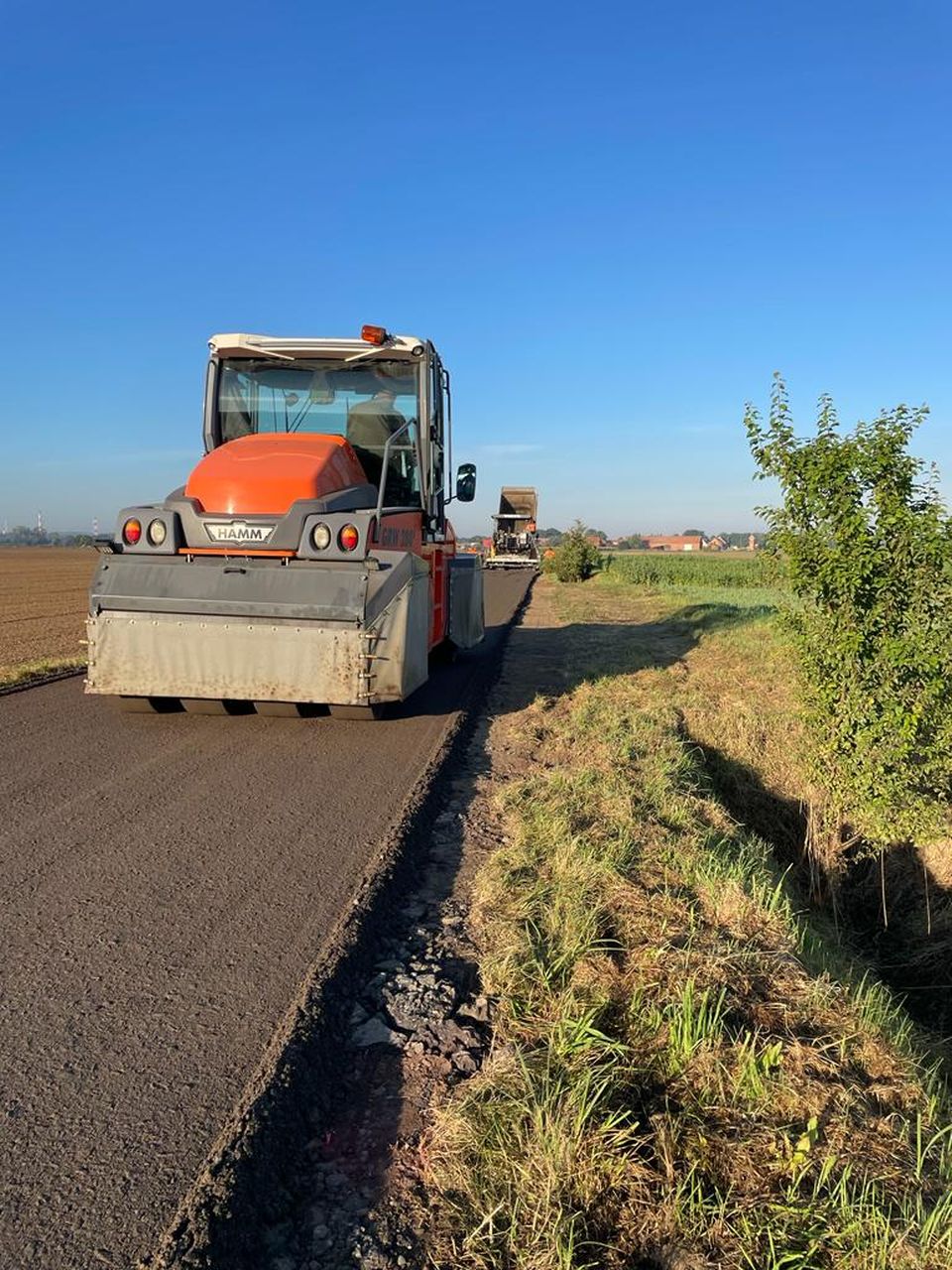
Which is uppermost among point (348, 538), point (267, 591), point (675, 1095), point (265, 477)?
point (265, 477)

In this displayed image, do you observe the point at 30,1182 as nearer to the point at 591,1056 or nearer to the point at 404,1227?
the point at 404,1227

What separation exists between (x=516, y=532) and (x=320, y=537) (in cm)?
3608

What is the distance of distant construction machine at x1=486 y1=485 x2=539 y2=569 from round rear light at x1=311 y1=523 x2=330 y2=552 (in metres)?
35.2

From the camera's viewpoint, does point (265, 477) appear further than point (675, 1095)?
Yes

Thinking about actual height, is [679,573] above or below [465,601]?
above

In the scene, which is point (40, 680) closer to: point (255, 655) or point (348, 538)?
point (255, 655)

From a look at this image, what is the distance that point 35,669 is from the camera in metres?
9.33

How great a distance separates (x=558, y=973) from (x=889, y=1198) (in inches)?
46.9

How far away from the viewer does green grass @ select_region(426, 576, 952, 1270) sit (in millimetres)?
1945

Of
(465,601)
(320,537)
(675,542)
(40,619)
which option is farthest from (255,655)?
(675,542)

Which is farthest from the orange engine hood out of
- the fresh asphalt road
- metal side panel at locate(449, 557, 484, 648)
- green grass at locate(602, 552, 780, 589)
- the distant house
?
the distant house

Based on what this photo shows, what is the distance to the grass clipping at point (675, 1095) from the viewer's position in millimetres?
1941

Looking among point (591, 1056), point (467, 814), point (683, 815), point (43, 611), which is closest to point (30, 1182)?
point (591, 1056)

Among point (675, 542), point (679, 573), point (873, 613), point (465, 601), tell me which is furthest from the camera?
point (675, 542)
